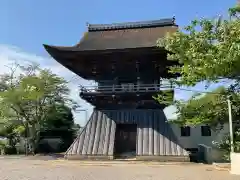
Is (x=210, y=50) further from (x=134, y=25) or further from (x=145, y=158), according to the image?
(x=134, y=25)

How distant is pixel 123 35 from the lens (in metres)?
23.6

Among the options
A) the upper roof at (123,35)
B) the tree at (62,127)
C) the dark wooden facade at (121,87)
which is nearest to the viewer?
the dark wooden facade at (121,87)

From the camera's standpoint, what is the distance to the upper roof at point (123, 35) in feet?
69.3

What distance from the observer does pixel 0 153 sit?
28.9 meters

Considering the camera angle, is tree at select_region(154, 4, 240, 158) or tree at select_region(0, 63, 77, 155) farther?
tree at select_region(0, 63, 77, 155)

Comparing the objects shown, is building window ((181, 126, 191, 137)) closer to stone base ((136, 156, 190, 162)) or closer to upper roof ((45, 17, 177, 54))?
stone base ((136, 156, 190, 162))

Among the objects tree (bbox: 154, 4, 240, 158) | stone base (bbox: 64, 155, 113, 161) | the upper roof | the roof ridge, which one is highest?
the roof ridge

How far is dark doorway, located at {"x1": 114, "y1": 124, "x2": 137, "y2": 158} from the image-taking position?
2233cm

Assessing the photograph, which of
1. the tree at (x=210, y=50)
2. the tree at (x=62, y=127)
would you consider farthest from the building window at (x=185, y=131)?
the tree at (x=210, y=50)

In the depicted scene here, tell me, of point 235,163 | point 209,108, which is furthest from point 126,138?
point 235,163

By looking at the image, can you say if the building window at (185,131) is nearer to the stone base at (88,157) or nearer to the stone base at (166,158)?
the stone base at (166,158)

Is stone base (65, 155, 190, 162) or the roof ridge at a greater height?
the roof ridge

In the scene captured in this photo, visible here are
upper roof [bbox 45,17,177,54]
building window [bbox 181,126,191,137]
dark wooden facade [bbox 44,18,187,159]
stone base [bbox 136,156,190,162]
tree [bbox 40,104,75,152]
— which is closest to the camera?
stone base [bbox 136,156,190,162]

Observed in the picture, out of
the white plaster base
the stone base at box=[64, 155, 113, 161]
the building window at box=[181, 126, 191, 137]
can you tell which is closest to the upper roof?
the stone base at box=[64, 155, 113, 161]
